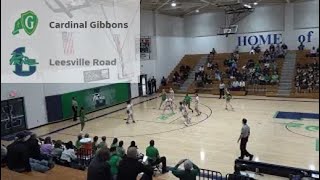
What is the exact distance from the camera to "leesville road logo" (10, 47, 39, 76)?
46.1ft

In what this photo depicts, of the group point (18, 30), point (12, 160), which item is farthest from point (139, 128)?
point (12, 160)

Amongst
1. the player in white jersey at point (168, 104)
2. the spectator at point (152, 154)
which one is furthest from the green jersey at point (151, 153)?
the player in white jersey at point (168, 104)

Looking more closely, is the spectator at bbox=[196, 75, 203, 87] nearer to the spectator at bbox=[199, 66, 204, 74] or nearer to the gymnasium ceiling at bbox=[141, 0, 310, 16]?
the spectator at bbox=[199, 66, 204, 74]

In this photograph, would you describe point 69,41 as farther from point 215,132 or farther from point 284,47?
point 284,47

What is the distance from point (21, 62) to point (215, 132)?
8865mm

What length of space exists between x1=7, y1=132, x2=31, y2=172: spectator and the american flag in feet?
37.3

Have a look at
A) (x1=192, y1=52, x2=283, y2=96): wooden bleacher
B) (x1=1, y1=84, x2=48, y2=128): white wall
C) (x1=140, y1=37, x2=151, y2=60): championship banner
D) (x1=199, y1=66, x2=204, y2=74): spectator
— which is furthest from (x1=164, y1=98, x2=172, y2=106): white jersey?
(x1=199, y1=66, x2=204, y2=74): spectator

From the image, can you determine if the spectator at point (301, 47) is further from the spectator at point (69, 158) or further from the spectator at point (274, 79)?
the spectator at point (69, 158)

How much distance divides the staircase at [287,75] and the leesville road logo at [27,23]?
15559mm

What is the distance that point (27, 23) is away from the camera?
1483cm

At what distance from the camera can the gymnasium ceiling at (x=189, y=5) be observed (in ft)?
78.9

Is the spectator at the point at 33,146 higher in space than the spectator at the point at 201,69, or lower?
lower

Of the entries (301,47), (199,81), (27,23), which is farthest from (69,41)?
(301,47)

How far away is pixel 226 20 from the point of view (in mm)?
28641
